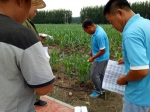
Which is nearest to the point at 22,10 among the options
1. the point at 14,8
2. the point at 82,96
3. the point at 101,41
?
the point at 14,8

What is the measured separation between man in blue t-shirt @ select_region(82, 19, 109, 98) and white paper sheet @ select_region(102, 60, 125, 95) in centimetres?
95

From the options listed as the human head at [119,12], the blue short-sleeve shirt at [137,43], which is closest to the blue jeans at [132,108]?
the blue short-sleeve shirt at [137,43]

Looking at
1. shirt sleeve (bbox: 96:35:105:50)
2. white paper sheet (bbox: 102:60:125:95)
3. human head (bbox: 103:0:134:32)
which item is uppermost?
human head (bbox: 103:0:134:32)

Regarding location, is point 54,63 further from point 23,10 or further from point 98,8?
point 98,8

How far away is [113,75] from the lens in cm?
197

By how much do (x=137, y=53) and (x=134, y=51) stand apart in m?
0.03

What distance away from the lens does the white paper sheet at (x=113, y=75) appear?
75.2 inches

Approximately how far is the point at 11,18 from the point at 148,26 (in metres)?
1.03

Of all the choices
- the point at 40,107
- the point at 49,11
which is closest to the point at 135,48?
the point at 40,107

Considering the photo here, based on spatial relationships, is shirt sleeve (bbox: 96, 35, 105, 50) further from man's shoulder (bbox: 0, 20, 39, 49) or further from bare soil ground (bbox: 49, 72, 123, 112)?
man's shoulder (bbox: 0, 20, 39, 49)

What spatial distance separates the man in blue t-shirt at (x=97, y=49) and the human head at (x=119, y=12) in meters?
1.31

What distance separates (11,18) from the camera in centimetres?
91

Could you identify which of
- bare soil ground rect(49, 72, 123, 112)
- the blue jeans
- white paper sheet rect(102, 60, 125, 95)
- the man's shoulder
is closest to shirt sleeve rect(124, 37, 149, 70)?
the blue jeans

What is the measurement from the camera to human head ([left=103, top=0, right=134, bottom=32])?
150cm
